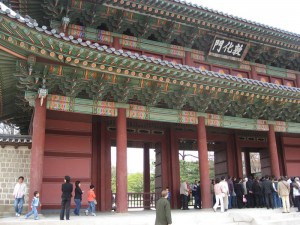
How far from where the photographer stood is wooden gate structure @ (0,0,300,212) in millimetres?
10133

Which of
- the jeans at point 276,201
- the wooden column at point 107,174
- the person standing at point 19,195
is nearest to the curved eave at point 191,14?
the wooden column at point 107,174

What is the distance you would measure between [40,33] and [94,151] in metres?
6.31

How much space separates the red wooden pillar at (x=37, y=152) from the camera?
32.3ft

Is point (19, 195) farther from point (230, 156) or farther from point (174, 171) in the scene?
point (230, 156)

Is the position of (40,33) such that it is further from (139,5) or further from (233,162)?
(233,162)

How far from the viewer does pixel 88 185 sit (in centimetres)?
1259

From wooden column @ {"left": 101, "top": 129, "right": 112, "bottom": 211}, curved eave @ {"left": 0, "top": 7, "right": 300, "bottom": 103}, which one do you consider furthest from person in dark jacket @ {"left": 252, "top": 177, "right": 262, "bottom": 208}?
wooden column @ {"left": 101, "top": 129, "right": 112, "bottom": 211}

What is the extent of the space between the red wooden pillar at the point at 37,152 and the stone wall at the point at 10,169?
7.45ft

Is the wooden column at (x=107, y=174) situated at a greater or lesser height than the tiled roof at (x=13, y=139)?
lesser

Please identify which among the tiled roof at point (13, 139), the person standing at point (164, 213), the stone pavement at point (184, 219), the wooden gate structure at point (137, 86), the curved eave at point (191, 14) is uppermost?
the curved eave at point (191, 14)

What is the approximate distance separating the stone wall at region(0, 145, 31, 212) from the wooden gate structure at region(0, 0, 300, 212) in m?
0.78

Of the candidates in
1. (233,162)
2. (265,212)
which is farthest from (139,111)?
(233,162)

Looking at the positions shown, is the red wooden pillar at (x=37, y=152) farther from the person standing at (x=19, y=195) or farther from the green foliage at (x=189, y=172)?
the green foliage at (x=189, y=172)

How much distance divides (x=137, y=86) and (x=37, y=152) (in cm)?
423
